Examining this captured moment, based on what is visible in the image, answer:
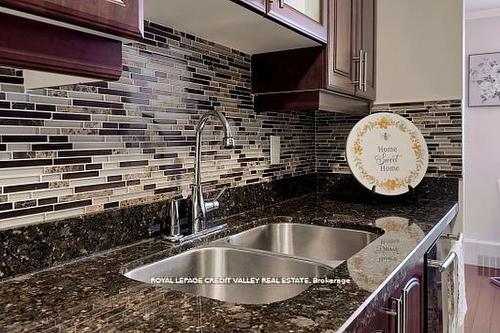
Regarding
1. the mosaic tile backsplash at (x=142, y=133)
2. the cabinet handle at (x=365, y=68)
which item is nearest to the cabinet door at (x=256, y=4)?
the mosaic tile backsplash at (x=142, y=133)

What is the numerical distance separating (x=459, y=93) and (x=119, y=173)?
5.04 feet

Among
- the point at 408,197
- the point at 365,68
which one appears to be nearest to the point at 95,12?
the point at 365,68

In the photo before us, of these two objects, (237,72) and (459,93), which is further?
(459,93)

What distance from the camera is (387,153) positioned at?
1872 mm

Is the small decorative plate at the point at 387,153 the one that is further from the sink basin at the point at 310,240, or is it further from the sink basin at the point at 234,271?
the sink basin at the point at 234,271

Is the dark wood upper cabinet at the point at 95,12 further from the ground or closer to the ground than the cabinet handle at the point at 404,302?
further from the ground

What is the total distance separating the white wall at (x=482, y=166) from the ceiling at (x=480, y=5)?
0.10 metres

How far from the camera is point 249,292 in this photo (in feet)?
3.59

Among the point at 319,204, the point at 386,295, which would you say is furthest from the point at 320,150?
the point at 386,295

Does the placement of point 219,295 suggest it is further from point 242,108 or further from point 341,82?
point 341,82

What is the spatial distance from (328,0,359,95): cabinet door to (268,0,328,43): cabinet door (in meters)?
0.07

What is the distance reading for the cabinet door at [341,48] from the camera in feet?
4.93

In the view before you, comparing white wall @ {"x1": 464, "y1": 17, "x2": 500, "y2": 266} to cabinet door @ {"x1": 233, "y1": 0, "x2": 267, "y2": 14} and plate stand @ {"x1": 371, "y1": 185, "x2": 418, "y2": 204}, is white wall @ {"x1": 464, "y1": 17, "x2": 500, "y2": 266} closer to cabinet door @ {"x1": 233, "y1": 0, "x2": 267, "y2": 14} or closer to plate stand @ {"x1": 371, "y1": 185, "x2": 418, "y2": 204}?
plate stand @ {"x1": 371, "y1": 185, "x2": 418, "y2": 204}

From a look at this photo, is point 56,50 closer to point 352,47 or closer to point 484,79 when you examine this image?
point 352,47
